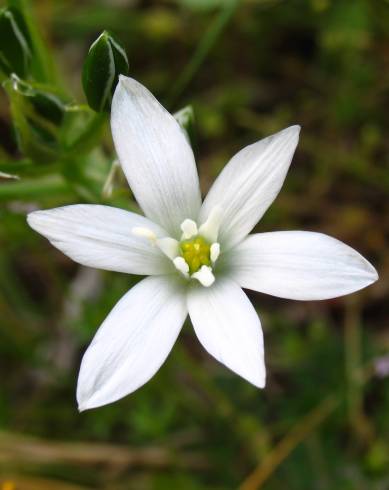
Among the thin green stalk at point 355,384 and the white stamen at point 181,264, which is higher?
the white stamen at point 181,264

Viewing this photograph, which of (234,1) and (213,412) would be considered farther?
(213,412)

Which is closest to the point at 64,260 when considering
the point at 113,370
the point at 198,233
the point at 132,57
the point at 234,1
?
the point at 132,57

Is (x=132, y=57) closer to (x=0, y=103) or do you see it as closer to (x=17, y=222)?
(x=0, y=103)

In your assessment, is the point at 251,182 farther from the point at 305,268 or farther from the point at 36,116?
the point at 36,116

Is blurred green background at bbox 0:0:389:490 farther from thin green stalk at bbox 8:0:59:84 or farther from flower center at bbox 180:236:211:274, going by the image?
flower center at bbox 180:236:211:274

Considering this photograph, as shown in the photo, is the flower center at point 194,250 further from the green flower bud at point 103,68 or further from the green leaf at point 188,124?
the green flower bud at point 103,68

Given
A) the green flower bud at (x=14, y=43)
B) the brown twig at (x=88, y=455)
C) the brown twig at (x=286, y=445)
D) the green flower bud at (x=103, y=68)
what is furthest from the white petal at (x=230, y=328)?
the brown twig at (x=88, y=455)

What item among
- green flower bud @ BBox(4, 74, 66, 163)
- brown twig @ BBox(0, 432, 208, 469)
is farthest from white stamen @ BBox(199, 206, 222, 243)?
brown twig @ BBox(0, 432, 208, 469)
